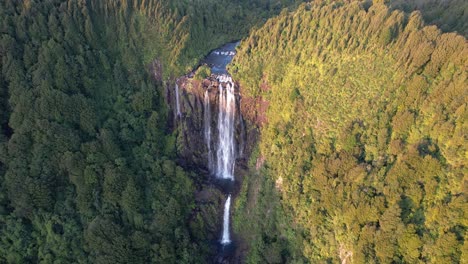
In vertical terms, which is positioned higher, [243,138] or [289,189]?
[243,138]

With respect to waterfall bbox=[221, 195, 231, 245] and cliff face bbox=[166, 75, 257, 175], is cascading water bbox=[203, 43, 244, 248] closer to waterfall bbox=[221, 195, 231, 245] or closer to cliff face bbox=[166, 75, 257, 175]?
cliff face bbox=[166, 75, 257, 175]

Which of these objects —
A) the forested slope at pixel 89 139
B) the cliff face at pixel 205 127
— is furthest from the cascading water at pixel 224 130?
the forested slope at pixel 89 139

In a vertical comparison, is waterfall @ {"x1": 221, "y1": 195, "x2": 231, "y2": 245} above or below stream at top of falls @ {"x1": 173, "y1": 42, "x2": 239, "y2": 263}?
below

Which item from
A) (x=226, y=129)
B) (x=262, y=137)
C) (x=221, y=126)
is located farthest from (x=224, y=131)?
(x=262, y=137)

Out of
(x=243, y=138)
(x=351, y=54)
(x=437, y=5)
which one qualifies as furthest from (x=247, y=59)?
(x=437, y=5)

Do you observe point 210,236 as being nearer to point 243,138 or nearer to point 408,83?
point 243,138

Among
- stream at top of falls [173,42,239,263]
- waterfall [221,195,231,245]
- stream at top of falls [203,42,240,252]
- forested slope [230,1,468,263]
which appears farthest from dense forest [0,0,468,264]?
stream at top of falls [203,42,240,252]
